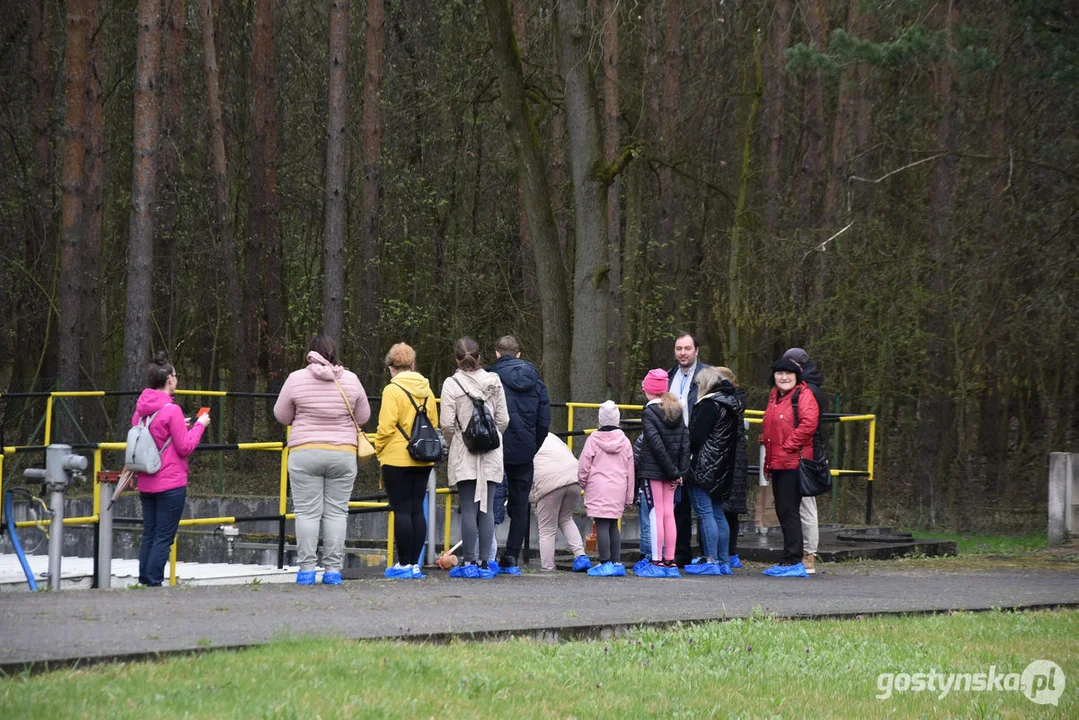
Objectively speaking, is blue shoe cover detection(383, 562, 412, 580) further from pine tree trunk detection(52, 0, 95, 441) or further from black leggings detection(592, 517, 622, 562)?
pine tree trunk detection(52, 0, 95, 441)

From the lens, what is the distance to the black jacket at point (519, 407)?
462 inches

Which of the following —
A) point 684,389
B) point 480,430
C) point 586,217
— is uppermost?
point 586,217

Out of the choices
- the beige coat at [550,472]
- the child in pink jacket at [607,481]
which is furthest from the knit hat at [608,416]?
the beige coat at [550,472]

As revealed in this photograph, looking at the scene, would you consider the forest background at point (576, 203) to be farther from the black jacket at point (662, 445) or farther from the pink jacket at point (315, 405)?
the pink jacket at point (315, 405)

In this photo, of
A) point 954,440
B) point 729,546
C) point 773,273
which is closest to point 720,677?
point 729,546

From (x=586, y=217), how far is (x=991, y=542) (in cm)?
654

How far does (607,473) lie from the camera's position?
1229 cm

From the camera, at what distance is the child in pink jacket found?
480 inches

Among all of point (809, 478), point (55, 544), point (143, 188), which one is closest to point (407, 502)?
point (55, 544)

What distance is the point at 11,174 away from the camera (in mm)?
30766

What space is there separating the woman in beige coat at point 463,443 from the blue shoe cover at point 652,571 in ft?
4.54

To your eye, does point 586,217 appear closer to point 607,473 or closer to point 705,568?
point 607,473

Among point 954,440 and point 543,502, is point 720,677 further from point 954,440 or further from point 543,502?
point 954,440

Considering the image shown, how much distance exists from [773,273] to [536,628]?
1644cm
